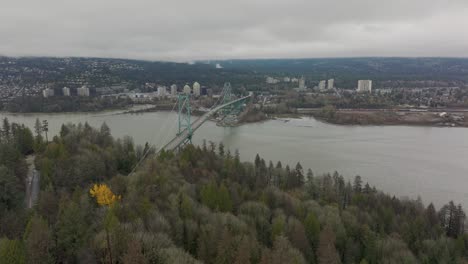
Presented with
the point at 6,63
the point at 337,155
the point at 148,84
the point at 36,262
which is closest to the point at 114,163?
the point at 36,262

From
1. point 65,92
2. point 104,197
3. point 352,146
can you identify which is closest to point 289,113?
point 352,146

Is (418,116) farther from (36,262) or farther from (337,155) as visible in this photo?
(36,262)

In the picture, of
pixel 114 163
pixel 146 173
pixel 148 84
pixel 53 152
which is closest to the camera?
pixel 146 173

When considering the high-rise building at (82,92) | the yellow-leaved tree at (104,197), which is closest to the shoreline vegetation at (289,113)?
the high-rise building at (82,92)

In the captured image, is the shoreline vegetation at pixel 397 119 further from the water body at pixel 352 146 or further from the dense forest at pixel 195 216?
the dense forest at pixel 195 216

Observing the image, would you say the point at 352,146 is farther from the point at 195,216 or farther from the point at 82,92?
the point at 82,92

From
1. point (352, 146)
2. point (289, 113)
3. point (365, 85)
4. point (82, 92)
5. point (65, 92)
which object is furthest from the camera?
point (365, 85)

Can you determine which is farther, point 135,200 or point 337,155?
point 337,155

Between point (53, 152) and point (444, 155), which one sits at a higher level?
point (53, 152)

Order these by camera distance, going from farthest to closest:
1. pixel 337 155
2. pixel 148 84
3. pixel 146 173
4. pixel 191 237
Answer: pixel 148 84
pixel 337 155
pixel 146 173
pixel 191 237
